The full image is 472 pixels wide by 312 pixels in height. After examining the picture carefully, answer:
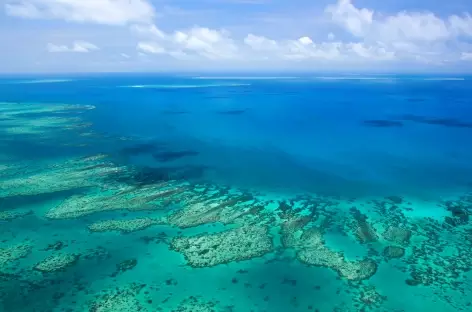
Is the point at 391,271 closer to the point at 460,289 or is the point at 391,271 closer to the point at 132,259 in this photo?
the point at 460,289

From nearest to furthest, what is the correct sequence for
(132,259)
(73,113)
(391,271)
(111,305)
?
(111,305)
(391,271)
(132,259)
(73,113)

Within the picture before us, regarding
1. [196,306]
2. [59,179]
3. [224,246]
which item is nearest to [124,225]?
[224,246]

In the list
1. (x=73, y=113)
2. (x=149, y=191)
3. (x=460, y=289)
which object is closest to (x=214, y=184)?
(x=149, y=191)

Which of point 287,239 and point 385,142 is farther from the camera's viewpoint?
point 385,142

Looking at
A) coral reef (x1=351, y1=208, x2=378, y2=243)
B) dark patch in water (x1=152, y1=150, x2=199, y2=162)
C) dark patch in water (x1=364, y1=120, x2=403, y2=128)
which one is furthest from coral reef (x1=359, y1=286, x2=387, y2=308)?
dark patch in water (x1=364, y1=120, x2=403, y2=128)

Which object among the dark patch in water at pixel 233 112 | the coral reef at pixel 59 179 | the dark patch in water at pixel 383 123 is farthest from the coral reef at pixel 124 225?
the dark patch in water at pixel 233 112

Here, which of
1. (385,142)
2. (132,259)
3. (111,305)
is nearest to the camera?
(111,305)

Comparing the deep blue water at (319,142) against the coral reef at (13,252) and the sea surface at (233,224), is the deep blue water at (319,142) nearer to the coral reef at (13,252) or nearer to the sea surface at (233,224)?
the sea surface at (233,224)
